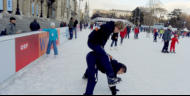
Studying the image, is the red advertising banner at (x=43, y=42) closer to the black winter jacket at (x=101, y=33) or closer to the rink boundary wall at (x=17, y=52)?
the rink boundary wall at (x=17, y=52)

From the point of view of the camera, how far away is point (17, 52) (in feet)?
14.7

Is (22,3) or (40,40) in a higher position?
(22,3)

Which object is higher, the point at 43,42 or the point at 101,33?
the point at 101,33

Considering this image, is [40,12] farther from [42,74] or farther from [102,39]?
[102,39]

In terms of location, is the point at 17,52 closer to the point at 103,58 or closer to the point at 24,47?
the point at 24,47

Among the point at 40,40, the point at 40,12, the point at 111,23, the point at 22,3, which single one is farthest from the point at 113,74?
the point at 40,12

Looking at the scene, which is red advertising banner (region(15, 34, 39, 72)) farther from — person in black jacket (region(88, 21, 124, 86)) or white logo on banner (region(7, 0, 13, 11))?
white logo on banner (region(7, 0, 13, 11))

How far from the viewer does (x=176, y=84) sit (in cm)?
475

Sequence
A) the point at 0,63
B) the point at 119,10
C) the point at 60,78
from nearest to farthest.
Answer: the point at 0,63
the point at 60,78
the point at 119,10

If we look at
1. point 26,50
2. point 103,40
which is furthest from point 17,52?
point 103,40

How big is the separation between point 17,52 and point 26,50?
24.7 inches

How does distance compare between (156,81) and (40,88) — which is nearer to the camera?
(40,88)

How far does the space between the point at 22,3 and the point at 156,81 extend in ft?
52.2

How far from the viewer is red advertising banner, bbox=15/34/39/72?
→ 4.58 metres
